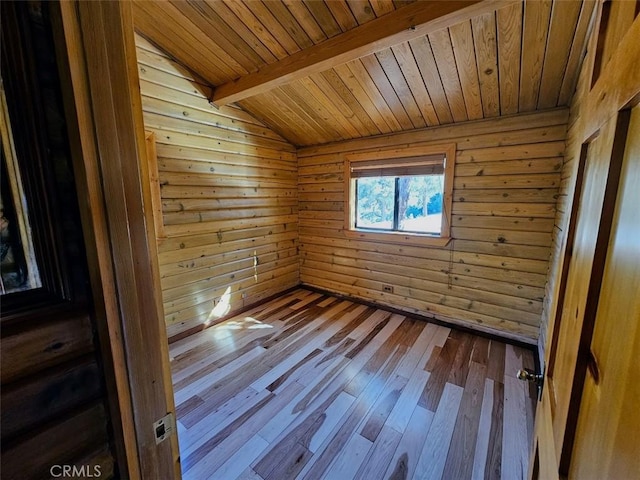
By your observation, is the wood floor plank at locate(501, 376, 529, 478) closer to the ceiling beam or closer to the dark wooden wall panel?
the dark wooden wall panel

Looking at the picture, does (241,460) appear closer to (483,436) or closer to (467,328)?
(483,436)

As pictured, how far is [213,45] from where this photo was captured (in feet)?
7.37

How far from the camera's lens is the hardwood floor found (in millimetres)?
1531

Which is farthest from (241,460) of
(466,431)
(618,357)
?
(618,357)

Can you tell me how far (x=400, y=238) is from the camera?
323 centimetres

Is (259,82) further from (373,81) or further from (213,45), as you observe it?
(373,81)

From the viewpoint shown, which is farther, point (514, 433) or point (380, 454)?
point (514, 433)

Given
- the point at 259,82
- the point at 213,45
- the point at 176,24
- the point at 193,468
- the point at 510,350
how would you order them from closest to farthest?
the point at 193,468 < the point at 176,24 < the point at 213,45 < the point at 259,82 < the point at 510,350

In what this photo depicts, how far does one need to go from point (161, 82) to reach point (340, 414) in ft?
10.5

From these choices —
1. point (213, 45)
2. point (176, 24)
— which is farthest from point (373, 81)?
point (176, 24)

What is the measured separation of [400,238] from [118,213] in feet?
9.86

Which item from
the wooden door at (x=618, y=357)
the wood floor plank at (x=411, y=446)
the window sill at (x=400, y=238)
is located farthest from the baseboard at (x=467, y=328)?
the wooden door at (x=618, y=357)

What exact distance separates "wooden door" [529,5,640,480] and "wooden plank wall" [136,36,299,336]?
2.93 m

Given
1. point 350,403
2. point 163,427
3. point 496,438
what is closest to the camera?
point 163,427
